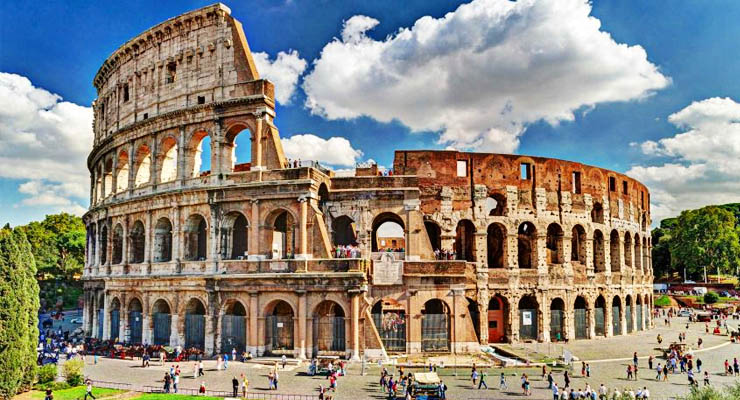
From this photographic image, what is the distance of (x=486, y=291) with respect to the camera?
1337 inches

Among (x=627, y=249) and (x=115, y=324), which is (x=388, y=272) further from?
(x=627, y=249)

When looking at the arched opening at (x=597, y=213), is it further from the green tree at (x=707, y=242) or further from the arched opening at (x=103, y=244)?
the green tree at (x=707, y=242)

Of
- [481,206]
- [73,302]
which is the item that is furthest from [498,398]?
[73,302]

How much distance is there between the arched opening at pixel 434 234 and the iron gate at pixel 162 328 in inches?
629

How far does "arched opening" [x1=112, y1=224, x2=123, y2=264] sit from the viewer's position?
3650 centimetres

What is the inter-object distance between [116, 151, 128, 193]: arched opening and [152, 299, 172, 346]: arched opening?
940 centimetres

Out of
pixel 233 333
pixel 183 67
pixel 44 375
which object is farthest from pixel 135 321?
pixel 183 67

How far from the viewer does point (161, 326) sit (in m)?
32.1

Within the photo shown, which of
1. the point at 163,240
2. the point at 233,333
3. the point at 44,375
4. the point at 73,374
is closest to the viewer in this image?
the point at 73,374

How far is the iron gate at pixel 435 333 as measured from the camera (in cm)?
2964

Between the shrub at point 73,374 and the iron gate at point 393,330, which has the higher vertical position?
the iron gate at point 393,330

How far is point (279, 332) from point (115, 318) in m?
12.5

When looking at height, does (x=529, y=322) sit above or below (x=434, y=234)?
below

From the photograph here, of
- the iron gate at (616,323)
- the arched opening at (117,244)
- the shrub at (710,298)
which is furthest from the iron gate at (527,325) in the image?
the shrub at (710,298)
